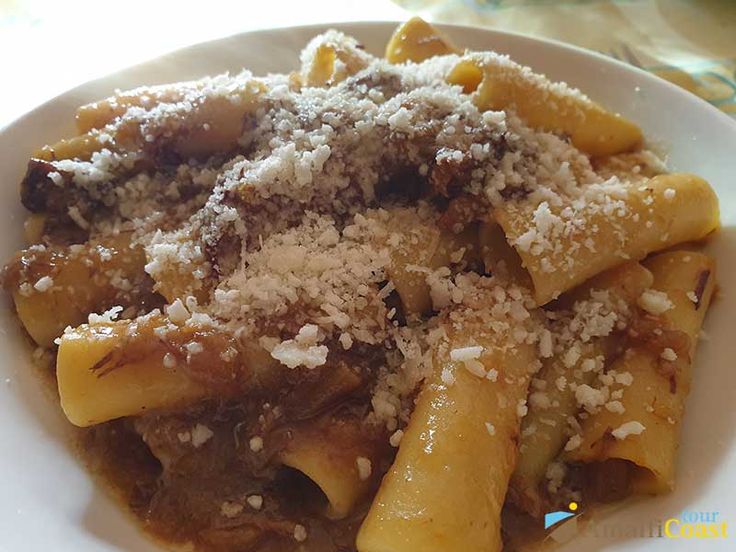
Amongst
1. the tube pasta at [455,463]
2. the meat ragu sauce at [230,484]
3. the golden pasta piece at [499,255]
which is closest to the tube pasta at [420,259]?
the golden pasta piece at [499,255]

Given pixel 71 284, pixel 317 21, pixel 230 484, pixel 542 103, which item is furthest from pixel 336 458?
pixel 317 21

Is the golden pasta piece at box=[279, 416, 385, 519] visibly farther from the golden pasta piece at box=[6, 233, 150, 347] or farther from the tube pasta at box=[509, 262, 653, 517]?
the golden pasta piece at box=[6, 233, 150, 347]

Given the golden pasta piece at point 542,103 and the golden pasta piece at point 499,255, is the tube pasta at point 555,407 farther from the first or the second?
the golden pasta piece at point 542,103

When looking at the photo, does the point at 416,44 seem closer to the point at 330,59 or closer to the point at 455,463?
the point at 330,59

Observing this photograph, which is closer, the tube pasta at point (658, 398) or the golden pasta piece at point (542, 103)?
the tube pasta at point (658, 398)

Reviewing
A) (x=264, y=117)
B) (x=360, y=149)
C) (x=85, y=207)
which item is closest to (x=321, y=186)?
(x=360, y=149)
